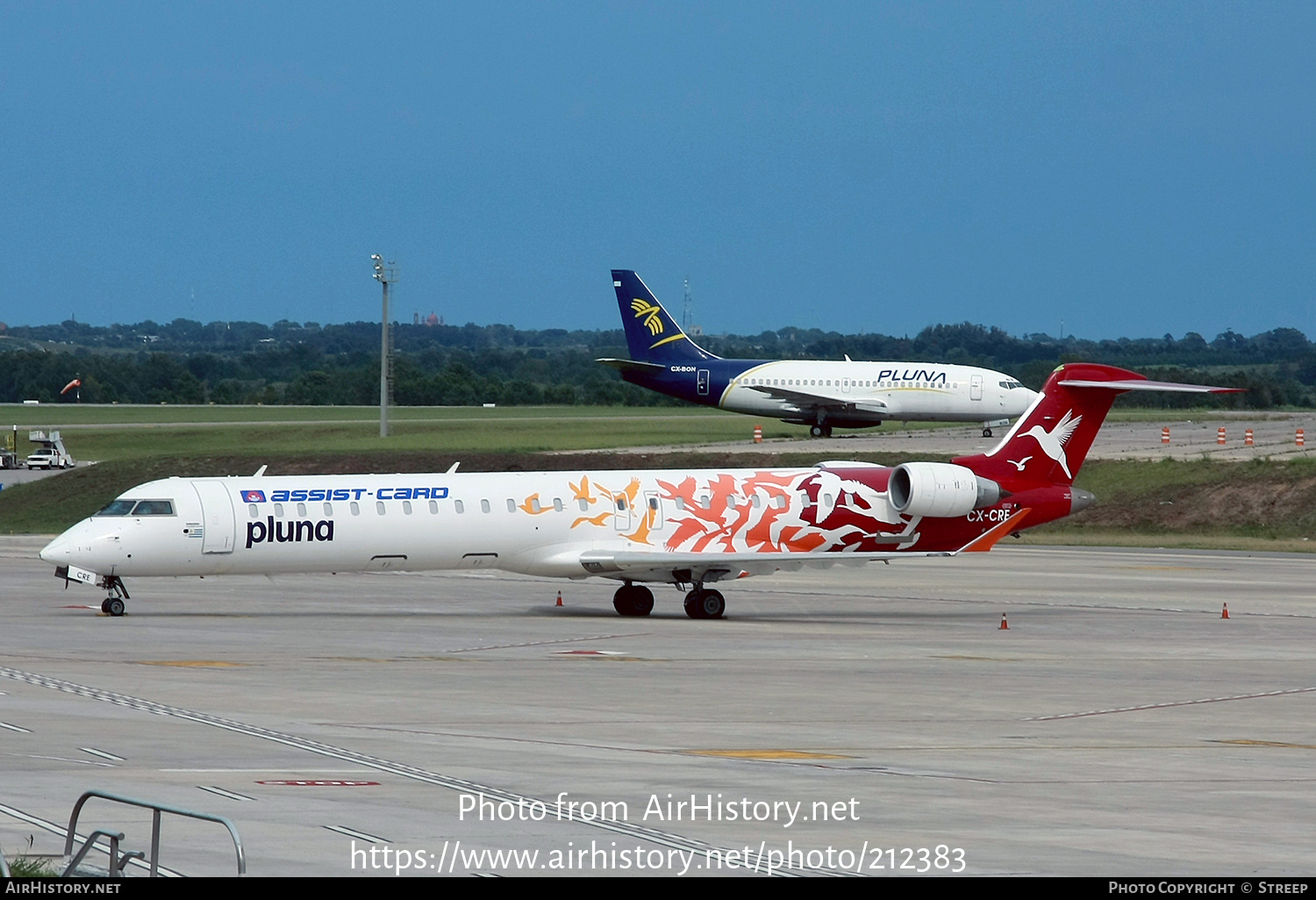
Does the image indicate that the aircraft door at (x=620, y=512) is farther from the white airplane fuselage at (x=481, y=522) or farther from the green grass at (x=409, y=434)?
the green grass at (x=409, y=434)

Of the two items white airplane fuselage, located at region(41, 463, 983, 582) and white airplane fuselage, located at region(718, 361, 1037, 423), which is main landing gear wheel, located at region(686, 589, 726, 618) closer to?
white airplane fuselage, located at region(41, 463, 983, 582)

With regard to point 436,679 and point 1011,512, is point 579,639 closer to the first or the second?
point 436,679

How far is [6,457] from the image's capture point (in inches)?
3425

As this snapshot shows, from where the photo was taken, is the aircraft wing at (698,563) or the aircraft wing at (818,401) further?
the aircraft wing at (818,401)

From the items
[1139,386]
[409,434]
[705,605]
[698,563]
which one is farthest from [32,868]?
[409,434]

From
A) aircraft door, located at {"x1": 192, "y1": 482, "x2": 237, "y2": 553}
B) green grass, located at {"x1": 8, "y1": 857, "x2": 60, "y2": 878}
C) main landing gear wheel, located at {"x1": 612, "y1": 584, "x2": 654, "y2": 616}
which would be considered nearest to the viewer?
green grass, located at {"x1": 8, "y1": 857, "x2": 60, "y2": 878}

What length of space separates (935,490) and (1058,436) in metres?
3.72

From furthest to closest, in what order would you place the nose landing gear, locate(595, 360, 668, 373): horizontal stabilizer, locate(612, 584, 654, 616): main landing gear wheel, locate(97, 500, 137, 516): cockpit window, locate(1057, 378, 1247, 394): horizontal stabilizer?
locate(595, 360, 668, 373): horizontal stabilizer
locate(1057, 378, 1247, 394): horizontal stabilizer
locate(612, 584, 654, 616): main landing gear wheel
the nose landing gear
locate(97, 500, 137, 516): cockpit window

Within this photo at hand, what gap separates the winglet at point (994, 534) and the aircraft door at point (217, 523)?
568 inches

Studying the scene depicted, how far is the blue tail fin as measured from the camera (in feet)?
259

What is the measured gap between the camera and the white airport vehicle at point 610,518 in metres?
32.1

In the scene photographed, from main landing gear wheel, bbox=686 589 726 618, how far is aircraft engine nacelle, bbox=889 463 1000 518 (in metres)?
4.03

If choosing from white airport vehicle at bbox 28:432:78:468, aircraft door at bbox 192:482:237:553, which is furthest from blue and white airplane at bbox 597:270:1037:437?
aircraft door at bbox 192:482:237:553

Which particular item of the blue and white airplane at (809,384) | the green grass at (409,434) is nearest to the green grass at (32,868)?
the green grass at (409,434)
